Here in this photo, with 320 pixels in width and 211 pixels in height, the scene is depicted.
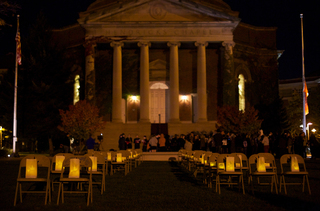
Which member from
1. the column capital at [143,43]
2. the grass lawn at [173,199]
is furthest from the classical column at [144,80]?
the grass lawn at [173,199]

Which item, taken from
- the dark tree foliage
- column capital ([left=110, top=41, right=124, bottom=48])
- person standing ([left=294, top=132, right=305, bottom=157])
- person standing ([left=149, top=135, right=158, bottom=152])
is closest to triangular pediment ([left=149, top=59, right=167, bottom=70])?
column capital ([left=110, top=41, right=124, bottom=48])

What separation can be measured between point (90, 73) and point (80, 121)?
7.90m

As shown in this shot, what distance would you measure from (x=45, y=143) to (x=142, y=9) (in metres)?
18.3

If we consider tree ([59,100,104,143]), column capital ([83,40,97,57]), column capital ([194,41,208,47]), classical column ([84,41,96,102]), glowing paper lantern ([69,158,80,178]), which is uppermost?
column capital ([194,41,208,47])

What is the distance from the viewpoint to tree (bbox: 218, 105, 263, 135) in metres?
42.2

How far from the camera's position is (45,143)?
4847 centimetres

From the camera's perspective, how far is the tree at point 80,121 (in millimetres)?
39875

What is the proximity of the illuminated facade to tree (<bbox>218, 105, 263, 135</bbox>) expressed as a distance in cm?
237

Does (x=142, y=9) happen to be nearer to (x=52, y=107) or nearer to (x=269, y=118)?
(x=52, y=107)

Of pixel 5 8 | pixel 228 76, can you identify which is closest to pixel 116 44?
pixel 228 76

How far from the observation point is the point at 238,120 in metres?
42.5

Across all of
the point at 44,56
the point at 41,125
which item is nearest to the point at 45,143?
the point at 41,125

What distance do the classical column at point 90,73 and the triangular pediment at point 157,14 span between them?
284cm

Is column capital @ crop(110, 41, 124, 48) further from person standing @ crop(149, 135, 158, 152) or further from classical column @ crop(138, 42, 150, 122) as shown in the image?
person standing @ crop(149, 135, 158, 152)
